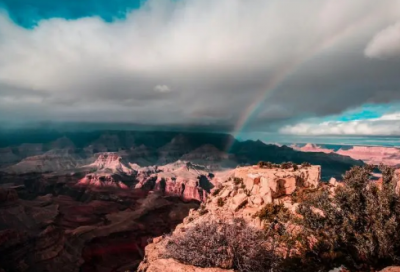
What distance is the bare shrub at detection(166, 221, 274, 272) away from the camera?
20.5m

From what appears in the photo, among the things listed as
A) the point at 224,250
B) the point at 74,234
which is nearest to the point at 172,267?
the point at 224,250

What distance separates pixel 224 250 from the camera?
2158 centimetres

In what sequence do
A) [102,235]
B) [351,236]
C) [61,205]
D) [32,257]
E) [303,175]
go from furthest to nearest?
[61,205] < [102,235] < [32,257] < [303,175] < [351,236]

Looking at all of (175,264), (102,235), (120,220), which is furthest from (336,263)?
(120,220)

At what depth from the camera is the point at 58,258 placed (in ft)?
318

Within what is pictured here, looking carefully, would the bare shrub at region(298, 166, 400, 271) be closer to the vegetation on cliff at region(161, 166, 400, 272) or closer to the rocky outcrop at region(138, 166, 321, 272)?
the vegetation on cliff at region(161, 166, 400, 272)

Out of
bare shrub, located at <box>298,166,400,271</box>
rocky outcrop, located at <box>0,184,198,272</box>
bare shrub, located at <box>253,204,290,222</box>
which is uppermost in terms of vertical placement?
bare shrub, located at <box>298,166,400,271</box>

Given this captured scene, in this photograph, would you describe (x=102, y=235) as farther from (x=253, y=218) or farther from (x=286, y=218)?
(x=286, y=218)

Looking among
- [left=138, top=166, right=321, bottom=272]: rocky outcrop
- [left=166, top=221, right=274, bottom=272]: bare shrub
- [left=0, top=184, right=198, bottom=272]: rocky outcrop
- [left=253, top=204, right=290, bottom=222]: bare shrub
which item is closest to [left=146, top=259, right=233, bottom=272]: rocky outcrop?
[left=166, top=221, right=274, bottom=272]: bare shrub

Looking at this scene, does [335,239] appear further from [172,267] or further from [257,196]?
[257,196]

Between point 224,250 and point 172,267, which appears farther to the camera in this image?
point 224,250

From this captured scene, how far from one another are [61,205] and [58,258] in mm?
94818

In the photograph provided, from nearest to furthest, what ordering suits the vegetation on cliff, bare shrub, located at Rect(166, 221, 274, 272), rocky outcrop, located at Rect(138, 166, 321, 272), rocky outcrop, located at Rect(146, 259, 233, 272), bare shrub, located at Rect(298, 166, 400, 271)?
rocky outcrop, located at Rect(146, 259, 233, 272) < bare shrub, located at Rect(298, 166, 400, 271) < the vegetation on cliff < bare shrub, located at Rect(166, 221, 274, 272) < rocky outcrop, located at Rect(138, 166, 321, 272)

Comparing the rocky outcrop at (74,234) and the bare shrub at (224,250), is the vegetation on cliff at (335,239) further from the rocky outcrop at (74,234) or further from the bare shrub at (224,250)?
the rocky outcrop at (74,234)
